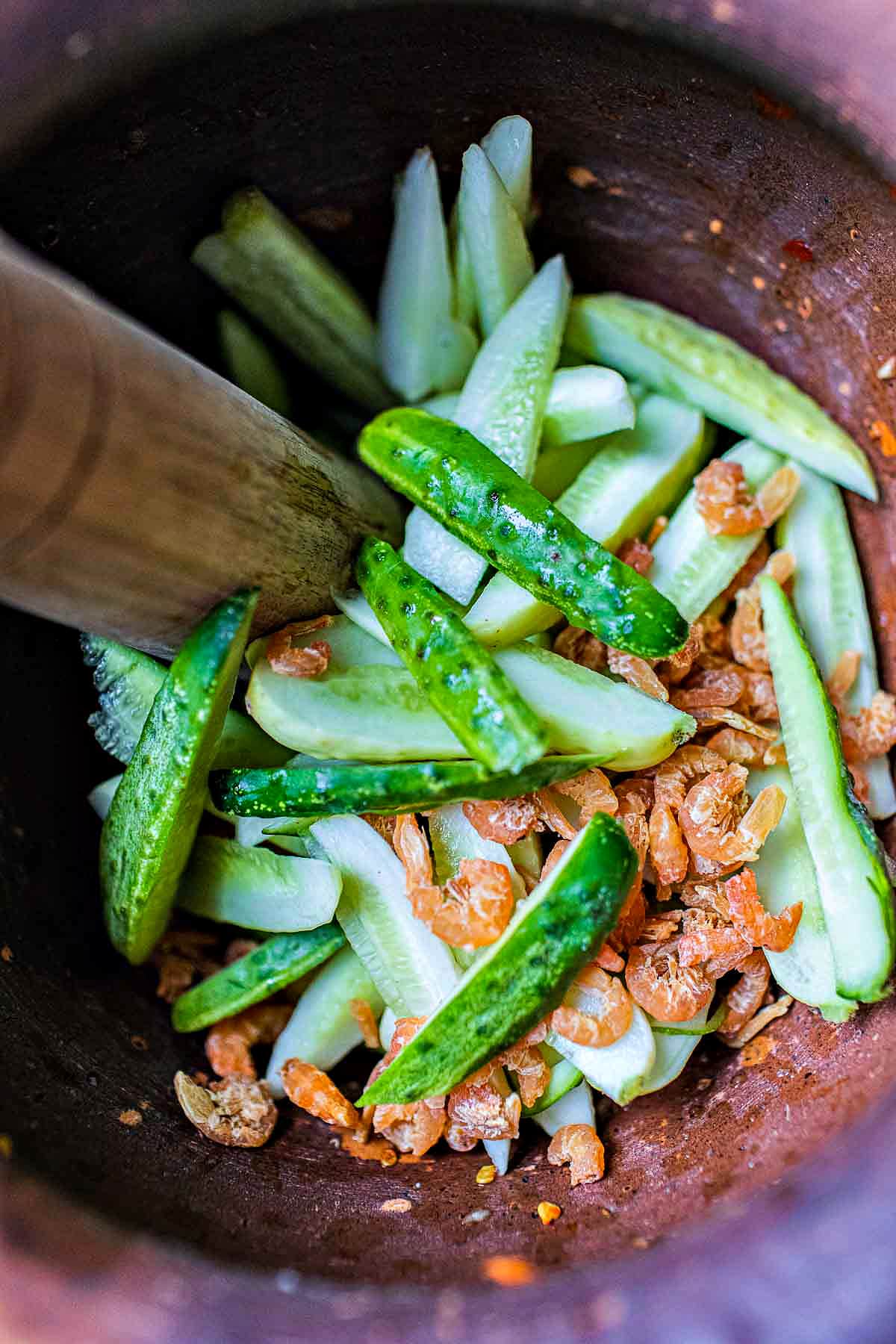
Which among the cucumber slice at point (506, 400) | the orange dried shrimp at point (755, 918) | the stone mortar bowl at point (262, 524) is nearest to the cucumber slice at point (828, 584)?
the stone mortar bowl at point (262, 524)

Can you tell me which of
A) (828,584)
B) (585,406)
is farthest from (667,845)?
(585,406)

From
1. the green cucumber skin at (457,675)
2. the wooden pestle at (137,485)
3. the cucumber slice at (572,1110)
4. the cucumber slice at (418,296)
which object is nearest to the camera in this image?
the wooden pestle at (137,485)

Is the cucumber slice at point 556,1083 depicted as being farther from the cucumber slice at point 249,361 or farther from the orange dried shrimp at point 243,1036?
the cucumber slice at point 249,361

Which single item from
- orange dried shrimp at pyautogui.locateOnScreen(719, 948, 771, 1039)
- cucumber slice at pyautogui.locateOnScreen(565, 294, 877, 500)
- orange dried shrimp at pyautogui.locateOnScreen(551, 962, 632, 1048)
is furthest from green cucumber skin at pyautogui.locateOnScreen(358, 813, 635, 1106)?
cucumber slice at pyautogui.locateOnScreen(565, 294, 877, 500)

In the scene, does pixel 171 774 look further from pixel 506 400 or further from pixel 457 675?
pixel 506 400

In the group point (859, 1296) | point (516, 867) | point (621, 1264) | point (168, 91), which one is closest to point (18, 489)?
point (168, 91)

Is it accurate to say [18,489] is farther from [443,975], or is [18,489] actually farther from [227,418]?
[443,975]
